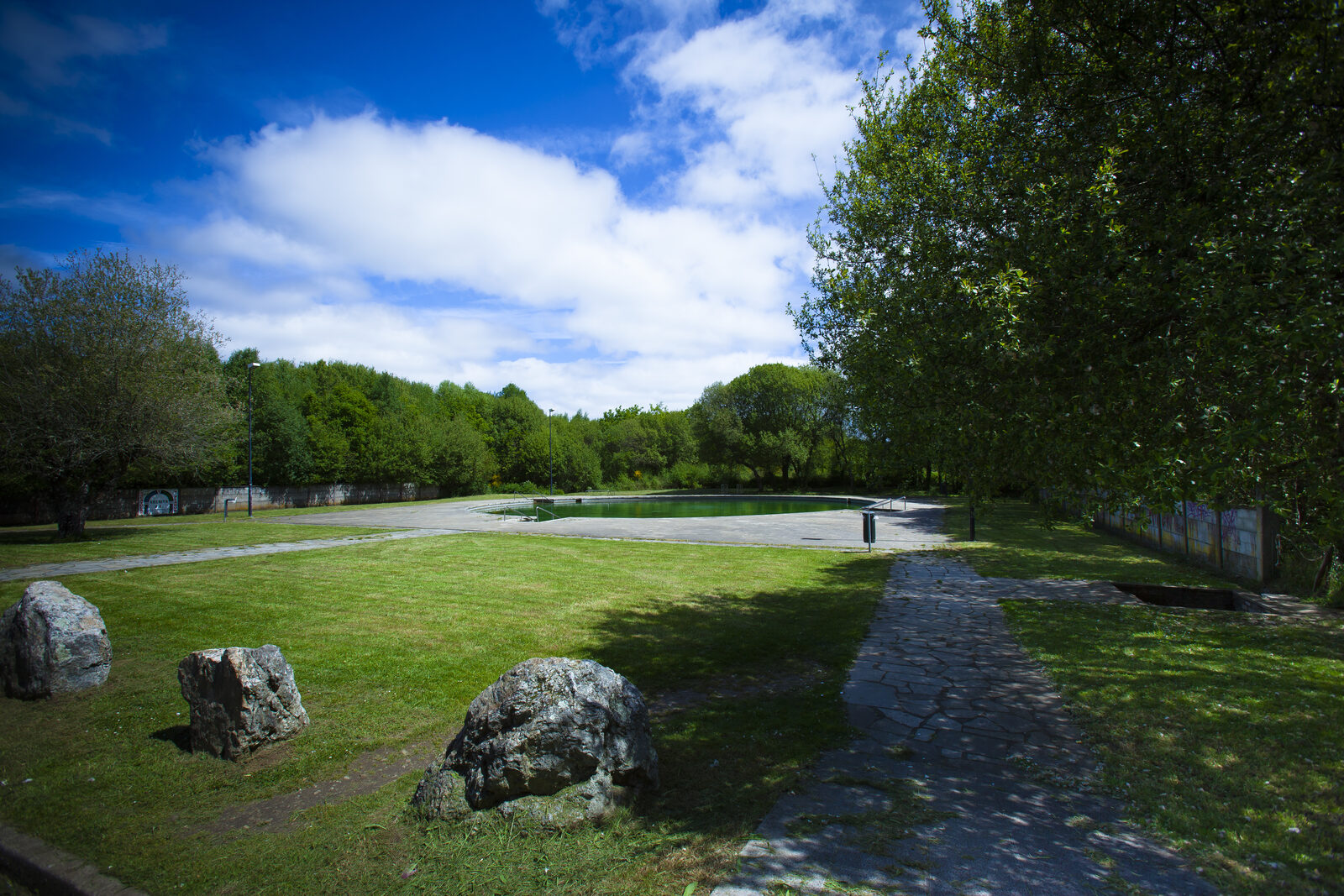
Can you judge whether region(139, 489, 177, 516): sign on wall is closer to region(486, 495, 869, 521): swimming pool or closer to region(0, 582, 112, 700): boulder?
region(486, 495, 869, 521): swimming pool

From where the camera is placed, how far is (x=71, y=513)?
672 inches

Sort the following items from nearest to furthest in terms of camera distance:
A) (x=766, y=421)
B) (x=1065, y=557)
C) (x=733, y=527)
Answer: (x=1065, y=557) < (x=733, y=527) < (x=766, y=421)

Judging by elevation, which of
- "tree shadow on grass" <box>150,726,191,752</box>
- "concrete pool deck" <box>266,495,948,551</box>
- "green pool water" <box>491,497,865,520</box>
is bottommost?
"green pool water" <box>491,497,865,520</box>

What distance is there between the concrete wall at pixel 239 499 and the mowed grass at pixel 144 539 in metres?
6.83

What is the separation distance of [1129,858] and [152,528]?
2659 cm

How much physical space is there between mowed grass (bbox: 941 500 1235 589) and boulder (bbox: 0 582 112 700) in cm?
884

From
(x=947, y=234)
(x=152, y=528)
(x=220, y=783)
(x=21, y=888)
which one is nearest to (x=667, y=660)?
(x=220, y=783)

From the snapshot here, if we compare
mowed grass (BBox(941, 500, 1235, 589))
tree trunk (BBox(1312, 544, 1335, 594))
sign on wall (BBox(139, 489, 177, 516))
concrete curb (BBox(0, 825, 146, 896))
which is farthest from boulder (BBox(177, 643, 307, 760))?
sign on wall (BBox(139, 489, 177, 516))

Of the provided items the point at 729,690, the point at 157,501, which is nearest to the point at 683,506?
the point at 157,501

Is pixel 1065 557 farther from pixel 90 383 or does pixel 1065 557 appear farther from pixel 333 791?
pixel 90 383

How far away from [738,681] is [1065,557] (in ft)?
36.1

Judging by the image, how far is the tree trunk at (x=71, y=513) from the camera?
1700cm

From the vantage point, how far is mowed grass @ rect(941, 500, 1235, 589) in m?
10.7

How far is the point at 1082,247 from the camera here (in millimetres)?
4625
